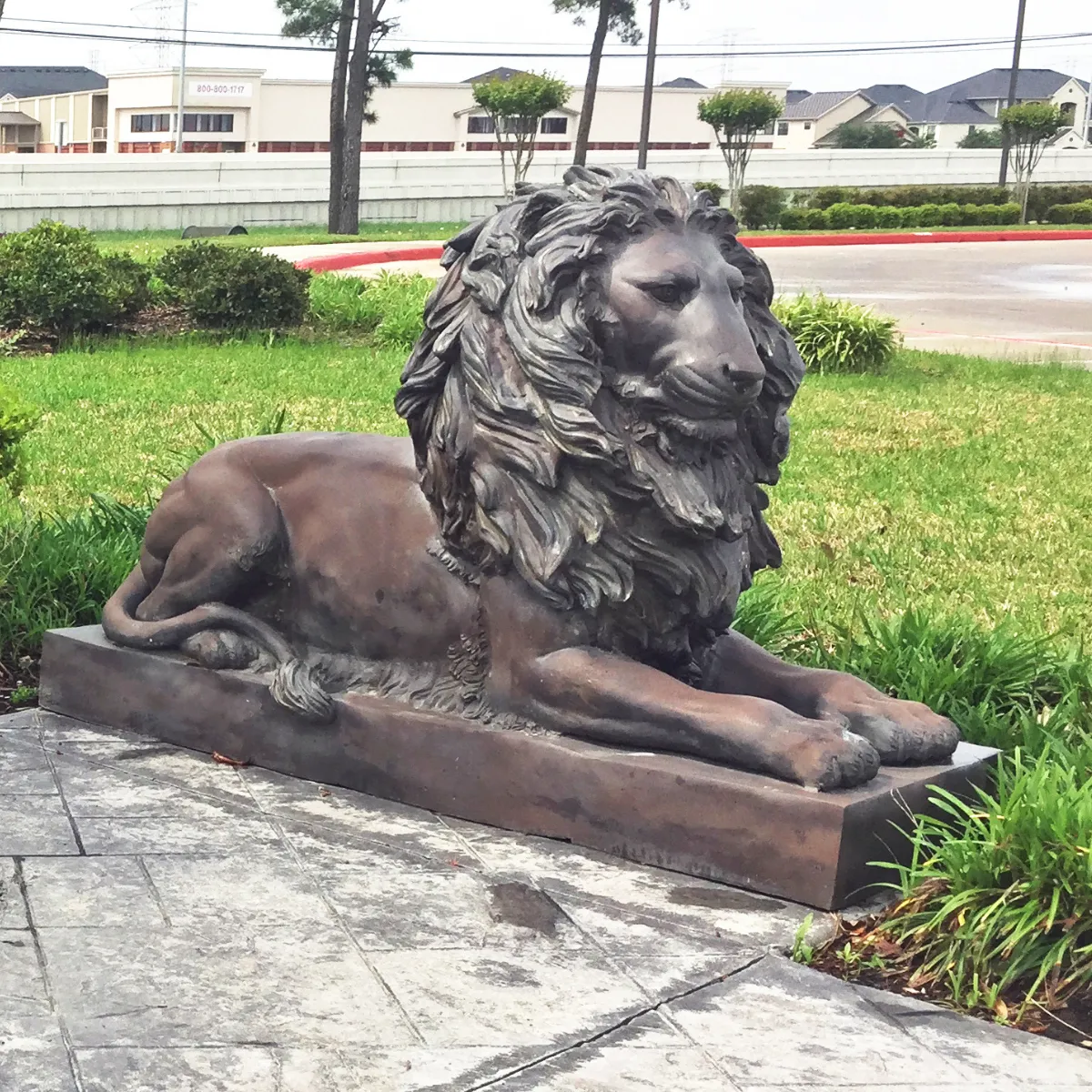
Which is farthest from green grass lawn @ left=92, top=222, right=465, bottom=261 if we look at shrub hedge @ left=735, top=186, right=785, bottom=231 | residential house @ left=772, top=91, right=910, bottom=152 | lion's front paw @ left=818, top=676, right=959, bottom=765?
residential house @ left=772, top=91, right=910, bottom=152

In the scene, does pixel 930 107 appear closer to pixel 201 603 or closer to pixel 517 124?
pixel 517 124

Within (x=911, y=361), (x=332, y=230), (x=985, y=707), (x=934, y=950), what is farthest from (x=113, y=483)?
(x=332, y=230)

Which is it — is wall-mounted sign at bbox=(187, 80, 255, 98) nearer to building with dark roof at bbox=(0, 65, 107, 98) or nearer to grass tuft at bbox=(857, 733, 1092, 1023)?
building with dark roof at bbox=(0, 65, 107, 98)

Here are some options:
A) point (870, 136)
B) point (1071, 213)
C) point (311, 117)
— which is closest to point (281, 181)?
point (1071, 213)

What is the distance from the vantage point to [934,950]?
3250 millimetres

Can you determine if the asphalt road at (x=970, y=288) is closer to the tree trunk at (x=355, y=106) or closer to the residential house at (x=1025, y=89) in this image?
the tree trunk at (x=355, y=106)

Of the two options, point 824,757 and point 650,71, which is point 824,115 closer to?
point 650,71

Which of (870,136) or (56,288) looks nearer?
(56,288)

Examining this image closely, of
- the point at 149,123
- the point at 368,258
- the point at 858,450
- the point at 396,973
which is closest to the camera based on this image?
the point at 396,973

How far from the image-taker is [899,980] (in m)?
3.19

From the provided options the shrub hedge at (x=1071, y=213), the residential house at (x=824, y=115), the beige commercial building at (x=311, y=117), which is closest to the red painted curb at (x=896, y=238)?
the shrub hedge at (x=1071, y=213)

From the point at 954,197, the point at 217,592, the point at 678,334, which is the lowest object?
the point at 217,592

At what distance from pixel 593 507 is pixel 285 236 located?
1005 inches

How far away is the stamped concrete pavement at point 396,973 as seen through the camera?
2686 millimetres
